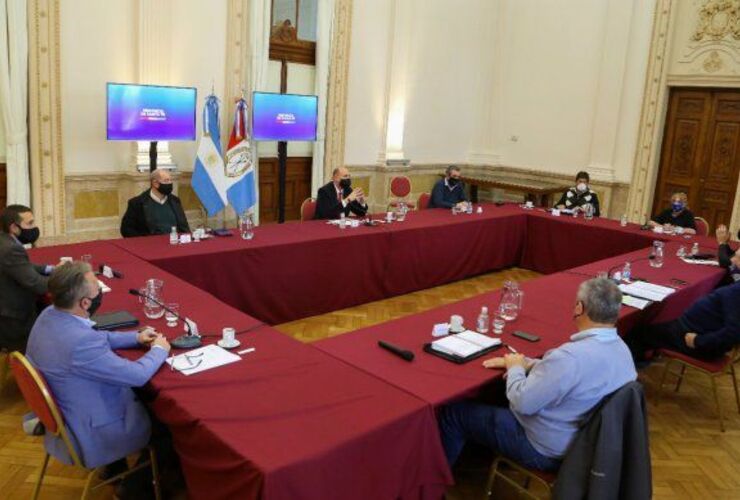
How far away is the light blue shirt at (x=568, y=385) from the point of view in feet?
7.48

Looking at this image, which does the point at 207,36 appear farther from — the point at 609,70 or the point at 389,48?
the point at 609,70

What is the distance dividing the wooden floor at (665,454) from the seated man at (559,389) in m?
0.60

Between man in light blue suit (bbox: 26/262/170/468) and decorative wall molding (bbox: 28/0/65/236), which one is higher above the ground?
decorative wall molding (bbox: 28/0/65/236)

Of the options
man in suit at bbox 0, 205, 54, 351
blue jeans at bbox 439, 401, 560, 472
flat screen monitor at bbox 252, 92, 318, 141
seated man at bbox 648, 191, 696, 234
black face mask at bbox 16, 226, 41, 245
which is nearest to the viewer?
blue jeans at bbox 439, 401, 560, 472

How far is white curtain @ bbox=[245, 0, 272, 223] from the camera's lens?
7.75 metres

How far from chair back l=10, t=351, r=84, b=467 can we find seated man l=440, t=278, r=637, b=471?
1.55 metres

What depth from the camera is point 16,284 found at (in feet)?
11.1

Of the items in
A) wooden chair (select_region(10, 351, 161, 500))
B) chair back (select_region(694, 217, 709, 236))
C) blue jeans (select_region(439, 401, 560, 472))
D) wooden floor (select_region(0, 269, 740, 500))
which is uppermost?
chair back (select_region(694, 217, 709, 236))

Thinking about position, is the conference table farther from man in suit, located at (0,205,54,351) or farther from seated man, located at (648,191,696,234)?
seated man, located at (648,191,696,234)

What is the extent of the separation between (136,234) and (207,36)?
Answer: 10.8 feet

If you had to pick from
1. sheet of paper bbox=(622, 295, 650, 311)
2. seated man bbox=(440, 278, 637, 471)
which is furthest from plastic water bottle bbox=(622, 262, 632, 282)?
seated man bbox=(440, 278, 637, 471)

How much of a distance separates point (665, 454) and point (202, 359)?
263 cm

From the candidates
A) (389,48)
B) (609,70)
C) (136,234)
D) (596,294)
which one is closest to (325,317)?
(136,234)

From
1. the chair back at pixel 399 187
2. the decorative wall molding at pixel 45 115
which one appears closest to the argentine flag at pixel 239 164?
the decorative wall molding at pixel 45 115
